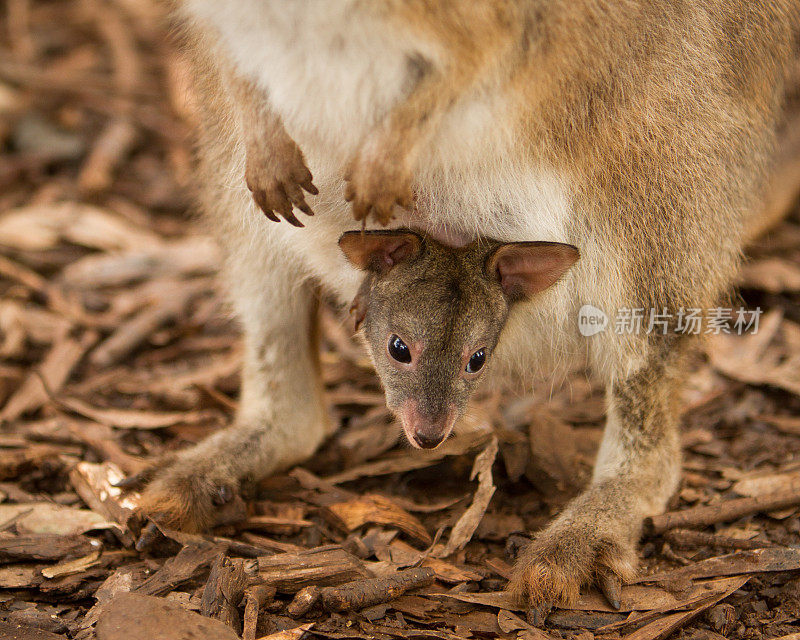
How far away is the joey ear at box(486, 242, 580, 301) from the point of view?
2.73 m

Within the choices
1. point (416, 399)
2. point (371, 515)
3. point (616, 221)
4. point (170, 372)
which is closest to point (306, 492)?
point (371, 515)

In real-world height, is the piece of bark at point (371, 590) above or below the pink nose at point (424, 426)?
below

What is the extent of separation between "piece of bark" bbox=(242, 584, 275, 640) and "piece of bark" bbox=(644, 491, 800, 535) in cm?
126

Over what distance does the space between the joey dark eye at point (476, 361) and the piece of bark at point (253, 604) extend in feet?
2.79

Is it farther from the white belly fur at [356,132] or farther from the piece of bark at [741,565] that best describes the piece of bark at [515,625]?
the white belly fur at [356,132]

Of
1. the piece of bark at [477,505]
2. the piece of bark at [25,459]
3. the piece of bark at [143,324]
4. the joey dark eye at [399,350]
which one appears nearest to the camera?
the joey dark eye at [399,350]

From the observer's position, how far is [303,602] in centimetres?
266

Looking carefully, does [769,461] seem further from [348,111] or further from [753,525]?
[348,111]

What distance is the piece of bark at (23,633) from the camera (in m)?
2.50

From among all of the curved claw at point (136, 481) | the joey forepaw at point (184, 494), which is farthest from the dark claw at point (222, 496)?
the curved claw at point (136, 481)

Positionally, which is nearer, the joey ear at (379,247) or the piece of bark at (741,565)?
the joey ear at (379,247)

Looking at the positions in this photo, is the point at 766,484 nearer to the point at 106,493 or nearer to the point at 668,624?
the point at 668,624

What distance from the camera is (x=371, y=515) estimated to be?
318 centimetres

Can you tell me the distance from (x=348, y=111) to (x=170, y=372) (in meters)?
2.08
